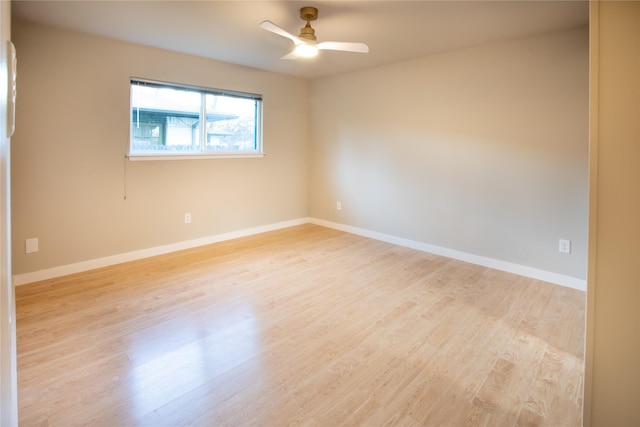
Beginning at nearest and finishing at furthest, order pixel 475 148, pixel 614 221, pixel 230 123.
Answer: pixel 614 221
pixel 475 148
pixel 230 123

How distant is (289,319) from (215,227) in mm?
2327

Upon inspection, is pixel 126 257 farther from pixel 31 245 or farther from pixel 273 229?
pixel 273 229

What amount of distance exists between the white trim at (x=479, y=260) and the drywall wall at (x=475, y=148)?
0.05 metres

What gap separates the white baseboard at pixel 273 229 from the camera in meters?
3.20

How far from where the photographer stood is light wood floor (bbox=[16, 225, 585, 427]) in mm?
1685

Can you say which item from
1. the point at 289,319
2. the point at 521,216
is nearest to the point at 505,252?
the point at 521,216

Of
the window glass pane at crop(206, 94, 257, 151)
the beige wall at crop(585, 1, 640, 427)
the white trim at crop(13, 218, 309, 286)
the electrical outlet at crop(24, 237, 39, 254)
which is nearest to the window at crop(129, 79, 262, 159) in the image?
the window glass pane at crop(206, 94, 257, 151)

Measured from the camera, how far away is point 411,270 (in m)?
3.59

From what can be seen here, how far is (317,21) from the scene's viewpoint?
289 cm

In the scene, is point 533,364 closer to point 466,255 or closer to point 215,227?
point 466,255

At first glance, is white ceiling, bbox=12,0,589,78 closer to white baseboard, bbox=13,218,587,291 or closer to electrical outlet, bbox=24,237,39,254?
electrical outlet, bbox=24,237,39,254

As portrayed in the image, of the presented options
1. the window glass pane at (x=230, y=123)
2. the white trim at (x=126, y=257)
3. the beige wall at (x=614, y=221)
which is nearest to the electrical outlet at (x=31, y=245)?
the white trim at (x=126, y=257)

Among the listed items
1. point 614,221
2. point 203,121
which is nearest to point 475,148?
point 614,221

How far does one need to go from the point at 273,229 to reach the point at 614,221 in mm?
4294
